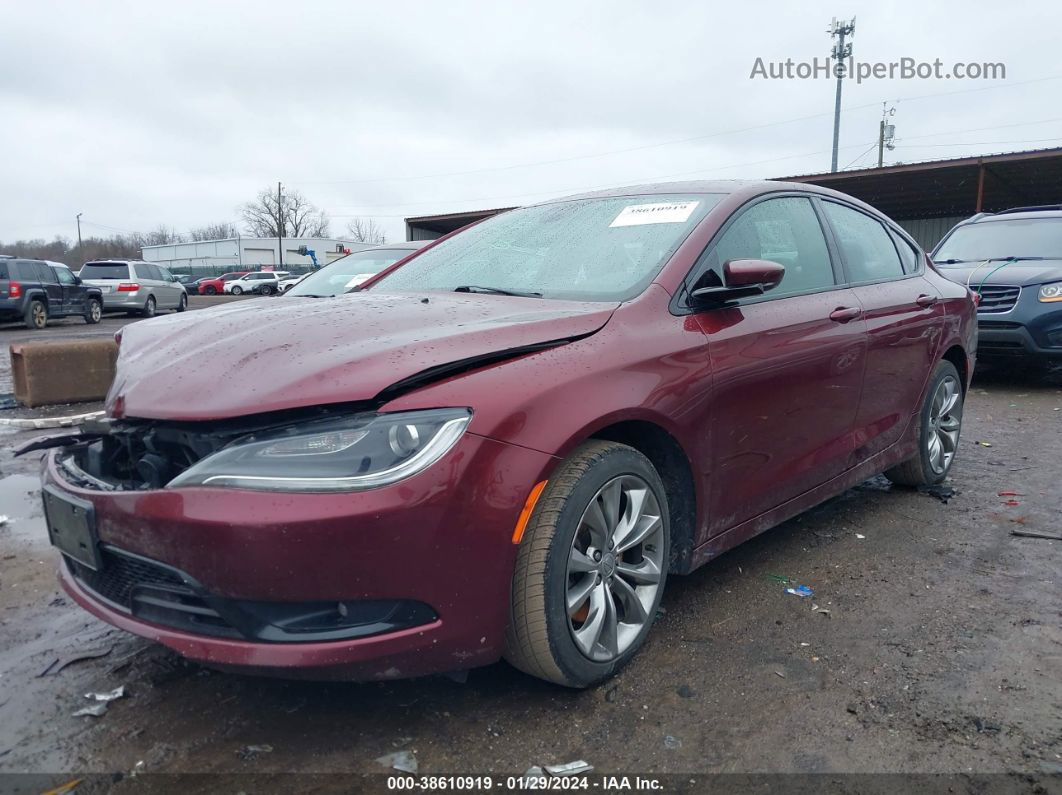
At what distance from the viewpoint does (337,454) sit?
1947 mm

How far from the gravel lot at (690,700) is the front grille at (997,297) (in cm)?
513

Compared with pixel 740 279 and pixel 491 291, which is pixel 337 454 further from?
pixel 740 279

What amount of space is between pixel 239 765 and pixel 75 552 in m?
0.77

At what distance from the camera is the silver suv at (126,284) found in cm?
2255

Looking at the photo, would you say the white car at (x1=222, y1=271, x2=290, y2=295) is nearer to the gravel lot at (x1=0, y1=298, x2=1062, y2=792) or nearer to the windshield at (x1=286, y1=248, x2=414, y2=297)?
the windshield at (x1=286, y1=248, x2=414, y2=297)

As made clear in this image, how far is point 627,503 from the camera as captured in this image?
2.47m

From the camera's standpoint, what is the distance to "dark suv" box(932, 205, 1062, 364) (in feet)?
24.5

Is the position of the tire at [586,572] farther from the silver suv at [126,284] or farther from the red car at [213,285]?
the red car at [213,285]

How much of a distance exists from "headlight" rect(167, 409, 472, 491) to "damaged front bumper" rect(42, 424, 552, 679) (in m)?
0.03

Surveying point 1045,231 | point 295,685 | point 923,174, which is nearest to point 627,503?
point 295,685

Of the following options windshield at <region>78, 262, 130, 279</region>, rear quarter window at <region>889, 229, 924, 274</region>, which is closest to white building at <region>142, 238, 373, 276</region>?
windshield at <region>78, 262, 130, 279</region>

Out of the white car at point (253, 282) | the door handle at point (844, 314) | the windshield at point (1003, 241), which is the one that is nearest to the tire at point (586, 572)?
the door handle at point (844, 314)

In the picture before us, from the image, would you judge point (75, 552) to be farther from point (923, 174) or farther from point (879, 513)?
point (923, 174)

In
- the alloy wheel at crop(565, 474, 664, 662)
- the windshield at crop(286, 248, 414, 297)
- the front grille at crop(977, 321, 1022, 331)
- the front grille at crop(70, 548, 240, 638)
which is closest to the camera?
the front grille at crop(70, 548, 240, 638)
